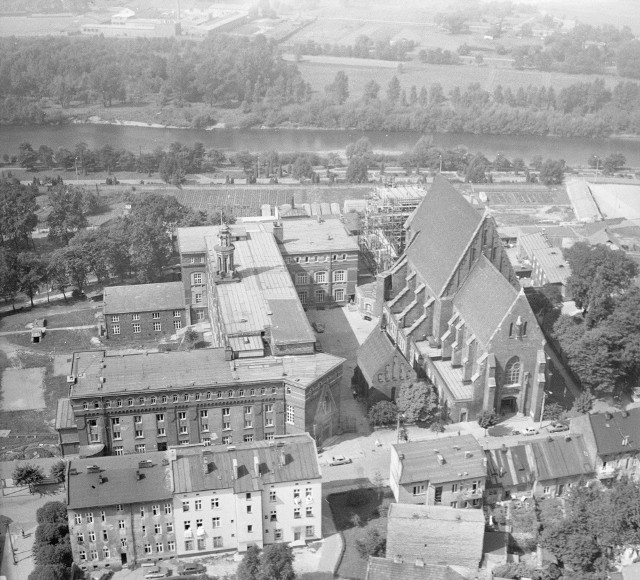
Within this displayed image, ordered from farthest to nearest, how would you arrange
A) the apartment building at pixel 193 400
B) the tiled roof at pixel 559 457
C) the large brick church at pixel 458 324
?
the large brick church at pixel 458 324 → the apartment building at pixel 193 400 → the tiled roof at pixel 559 457

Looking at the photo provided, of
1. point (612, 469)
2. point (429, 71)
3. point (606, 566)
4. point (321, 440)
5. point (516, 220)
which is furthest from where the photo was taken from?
point (429, 71)

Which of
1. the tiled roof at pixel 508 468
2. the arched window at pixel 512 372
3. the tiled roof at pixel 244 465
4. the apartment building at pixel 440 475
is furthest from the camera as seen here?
the arched window at pixel 512 372

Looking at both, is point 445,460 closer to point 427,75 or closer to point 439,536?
point 439,536

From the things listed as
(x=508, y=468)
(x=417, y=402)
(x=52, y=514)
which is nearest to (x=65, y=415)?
(x=52, y=514)

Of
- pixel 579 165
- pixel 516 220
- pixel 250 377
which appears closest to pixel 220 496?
pixel 250 377

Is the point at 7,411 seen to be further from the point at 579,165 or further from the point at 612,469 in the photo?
the point at 579,165

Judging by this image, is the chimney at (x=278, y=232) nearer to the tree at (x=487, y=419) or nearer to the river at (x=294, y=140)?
the tree at (x=487, y=419)

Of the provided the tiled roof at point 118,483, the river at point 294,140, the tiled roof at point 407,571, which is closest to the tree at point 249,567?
the tiled roof at point 118,483

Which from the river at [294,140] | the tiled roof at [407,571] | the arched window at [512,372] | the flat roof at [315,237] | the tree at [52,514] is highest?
the flat roof at [315,237]
